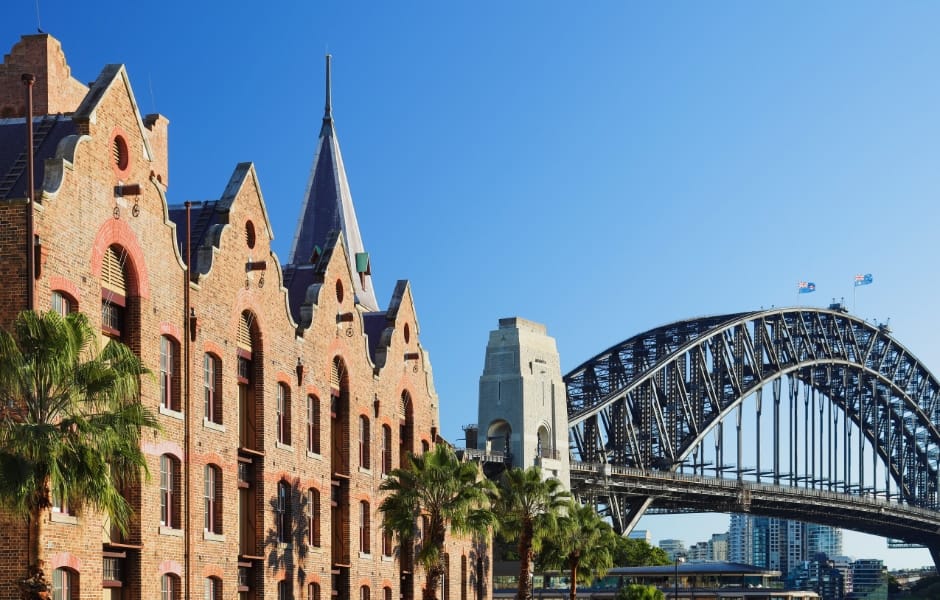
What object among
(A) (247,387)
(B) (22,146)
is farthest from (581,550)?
(B) (22,146)

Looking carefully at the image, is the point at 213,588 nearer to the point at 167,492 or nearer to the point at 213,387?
the point at 167,492

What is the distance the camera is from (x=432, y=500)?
221 ft

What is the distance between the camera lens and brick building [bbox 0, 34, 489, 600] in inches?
1737

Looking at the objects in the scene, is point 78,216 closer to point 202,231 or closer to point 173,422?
point 173,422

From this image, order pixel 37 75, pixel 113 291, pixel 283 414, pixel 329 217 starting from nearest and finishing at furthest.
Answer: pixel 113 291, pixel 37 75, pixel 283 414, pixel 329 217

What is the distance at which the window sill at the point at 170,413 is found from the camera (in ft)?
161

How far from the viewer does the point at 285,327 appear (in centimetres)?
6053

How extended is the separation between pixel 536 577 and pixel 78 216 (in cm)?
11344

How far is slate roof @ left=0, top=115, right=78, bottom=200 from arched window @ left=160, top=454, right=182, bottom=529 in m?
9.44

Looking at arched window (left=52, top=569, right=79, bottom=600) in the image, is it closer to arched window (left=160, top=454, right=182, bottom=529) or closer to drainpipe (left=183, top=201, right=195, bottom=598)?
arched window (left=160, top=454, right=182, bottom=529)

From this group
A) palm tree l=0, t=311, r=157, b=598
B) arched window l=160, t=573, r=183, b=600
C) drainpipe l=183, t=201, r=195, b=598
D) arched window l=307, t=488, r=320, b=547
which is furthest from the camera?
arched window l=307, t=488, r=320, b=547

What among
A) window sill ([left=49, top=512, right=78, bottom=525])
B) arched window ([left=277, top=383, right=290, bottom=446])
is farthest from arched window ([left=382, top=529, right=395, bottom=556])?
window sill ([left=49, top=512, right=78, bottom=525])

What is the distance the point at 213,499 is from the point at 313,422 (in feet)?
36.3

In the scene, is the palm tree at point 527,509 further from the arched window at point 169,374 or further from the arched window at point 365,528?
the arched window at point 169,374
